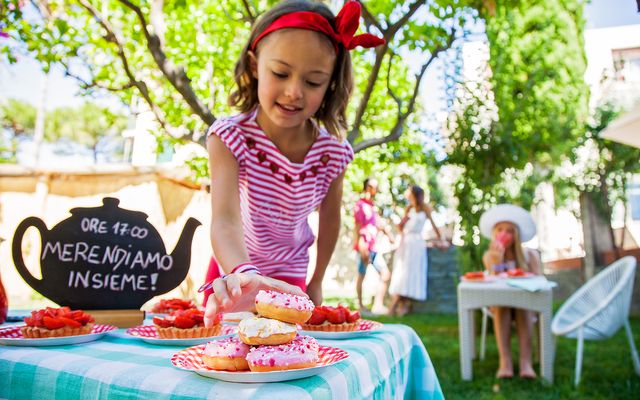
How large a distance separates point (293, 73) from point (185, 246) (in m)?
0.57

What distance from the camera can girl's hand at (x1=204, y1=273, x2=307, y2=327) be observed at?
0.92 m

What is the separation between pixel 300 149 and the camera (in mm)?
1592

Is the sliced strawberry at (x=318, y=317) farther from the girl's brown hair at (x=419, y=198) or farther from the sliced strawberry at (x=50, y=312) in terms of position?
the girl's brown hair at (x=419, y=198)

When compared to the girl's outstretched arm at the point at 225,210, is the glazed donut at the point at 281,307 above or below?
below

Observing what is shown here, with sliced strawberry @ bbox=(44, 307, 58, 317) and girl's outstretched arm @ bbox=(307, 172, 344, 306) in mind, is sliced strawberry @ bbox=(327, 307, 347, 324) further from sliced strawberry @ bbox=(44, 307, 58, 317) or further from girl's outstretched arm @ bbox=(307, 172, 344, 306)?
sliced strawberry @ bbox=(44, 307, 58, 317)

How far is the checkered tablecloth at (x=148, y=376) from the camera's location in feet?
2.37

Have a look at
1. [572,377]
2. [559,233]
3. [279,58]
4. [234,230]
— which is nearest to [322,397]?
[234,230]

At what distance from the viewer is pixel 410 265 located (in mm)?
7863

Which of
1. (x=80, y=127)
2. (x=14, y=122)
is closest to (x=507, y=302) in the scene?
(x=14, y=122)

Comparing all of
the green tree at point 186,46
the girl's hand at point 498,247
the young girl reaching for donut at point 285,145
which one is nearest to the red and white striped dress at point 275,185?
the young girl reaching for donut at point 285,145

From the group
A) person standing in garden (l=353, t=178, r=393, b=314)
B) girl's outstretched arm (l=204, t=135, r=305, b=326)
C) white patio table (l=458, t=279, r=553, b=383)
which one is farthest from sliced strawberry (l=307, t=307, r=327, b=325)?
person standing in garden (l=353, t=178, r=393, b=314)

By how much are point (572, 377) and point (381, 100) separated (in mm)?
3795

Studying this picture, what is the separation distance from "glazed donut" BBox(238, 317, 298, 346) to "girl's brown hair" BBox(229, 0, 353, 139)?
36.9 inches

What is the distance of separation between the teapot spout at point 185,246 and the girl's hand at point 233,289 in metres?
0.39
